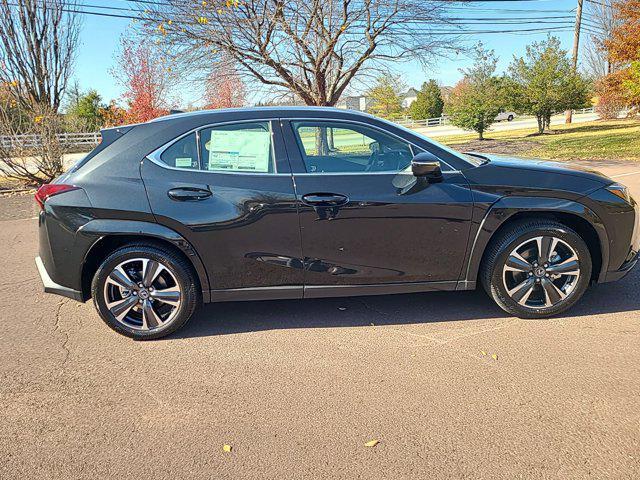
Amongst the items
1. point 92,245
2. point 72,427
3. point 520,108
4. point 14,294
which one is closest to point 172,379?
point 72,427

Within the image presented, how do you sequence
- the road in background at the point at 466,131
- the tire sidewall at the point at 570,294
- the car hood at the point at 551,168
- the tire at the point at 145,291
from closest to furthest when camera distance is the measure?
the tire at the point at 145,291
the tire sidewall at the point at 570,294
the car hood at the point at 551,168
the road in background at the point at 466,131

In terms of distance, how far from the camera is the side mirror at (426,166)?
3.47 m

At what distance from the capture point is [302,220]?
355 centimetres

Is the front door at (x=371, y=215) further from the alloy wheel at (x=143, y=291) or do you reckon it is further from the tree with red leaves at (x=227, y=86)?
the tree with red leaves at (x=227, y=86)

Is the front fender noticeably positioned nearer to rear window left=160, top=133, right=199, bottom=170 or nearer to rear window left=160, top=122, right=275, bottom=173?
rear window left=160, top=122, right=275, bottom=173

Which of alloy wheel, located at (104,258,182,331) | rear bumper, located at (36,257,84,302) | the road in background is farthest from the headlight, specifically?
the road in background

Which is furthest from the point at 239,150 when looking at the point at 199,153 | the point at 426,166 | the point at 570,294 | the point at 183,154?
the point at 570,294

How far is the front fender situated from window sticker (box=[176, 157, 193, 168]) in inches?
88.6

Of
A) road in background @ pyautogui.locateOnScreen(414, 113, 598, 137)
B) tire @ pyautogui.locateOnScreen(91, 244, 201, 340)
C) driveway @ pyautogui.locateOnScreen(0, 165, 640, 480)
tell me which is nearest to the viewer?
driveway @ pyautogui.locateOnScreen(0, 165, 640, 480)

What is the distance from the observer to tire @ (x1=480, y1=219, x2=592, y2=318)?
12.1 feet

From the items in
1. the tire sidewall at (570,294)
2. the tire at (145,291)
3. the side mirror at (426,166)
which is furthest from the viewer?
the tire sidewall at (570,294)

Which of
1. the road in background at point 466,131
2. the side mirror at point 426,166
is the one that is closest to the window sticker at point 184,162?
the side mirror at point 426,166

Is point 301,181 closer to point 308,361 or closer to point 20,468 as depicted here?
point 308,361

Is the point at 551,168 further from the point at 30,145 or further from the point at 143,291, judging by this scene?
the point at 30,145
